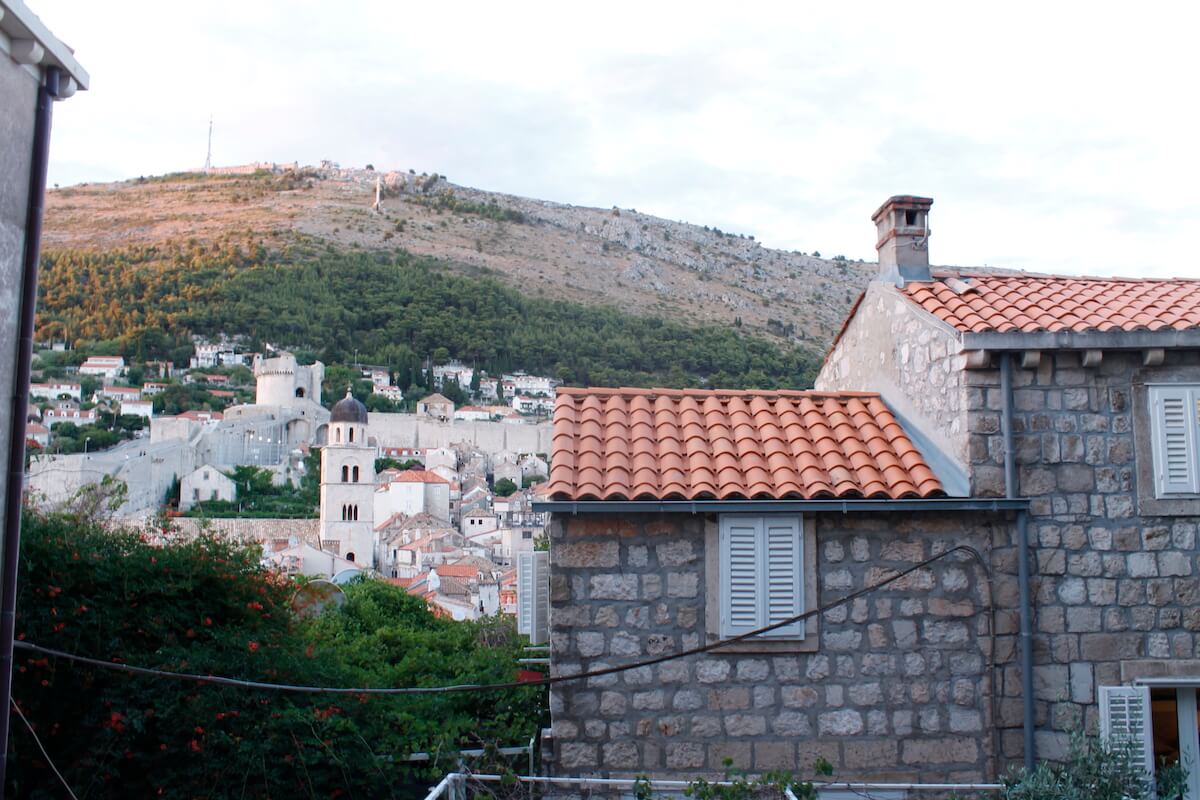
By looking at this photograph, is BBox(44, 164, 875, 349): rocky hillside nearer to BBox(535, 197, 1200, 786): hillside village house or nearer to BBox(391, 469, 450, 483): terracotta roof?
BBox(391, 469, 450, 483): terracotta roof

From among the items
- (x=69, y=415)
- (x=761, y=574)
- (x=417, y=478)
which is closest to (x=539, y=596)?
(x=761, y=574)

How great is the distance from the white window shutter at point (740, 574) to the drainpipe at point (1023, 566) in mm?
1661

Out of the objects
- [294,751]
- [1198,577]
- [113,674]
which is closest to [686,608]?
[294,751]

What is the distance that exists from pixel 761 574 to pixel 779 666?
0.60 m

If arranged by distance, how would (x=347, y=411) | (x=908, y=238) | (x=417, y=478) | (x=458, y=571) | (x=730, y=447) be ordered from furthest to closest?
(x=417, y=478), (x=347, y=411), (x=458, y=571), (x=908, y=238), (x=730, y=447)

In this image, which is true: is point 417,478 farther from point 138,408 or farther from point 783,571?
point 783,571

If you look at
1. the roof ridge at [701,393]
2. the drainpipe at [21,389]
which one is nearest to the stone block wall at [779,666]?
the roof ridge at [701,393]

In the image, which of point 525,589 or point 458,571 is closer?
point 525,589

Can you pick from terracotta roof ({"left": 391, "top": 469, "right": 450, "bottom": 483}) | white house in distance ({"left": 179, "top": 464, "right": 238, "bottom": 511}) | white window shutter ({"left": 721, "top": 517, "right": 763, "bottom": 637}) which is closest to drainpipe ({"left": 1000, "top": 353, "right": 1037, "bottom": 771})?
white window shutter ({"left": 721, "top": 517, "right": 763, "bottom": 637})

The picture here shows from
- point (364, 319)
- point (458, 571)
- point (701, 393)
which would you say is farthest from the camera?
point (364, 319)

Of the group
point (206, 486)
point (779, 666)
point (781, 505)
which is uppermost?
point (206, 486)

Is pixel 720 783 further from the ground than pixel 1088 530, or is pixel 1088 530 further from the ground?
pixel 1088 530

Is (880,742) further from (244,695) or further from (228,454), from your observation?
(228,454)

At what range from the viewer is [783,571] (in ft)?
20.9
